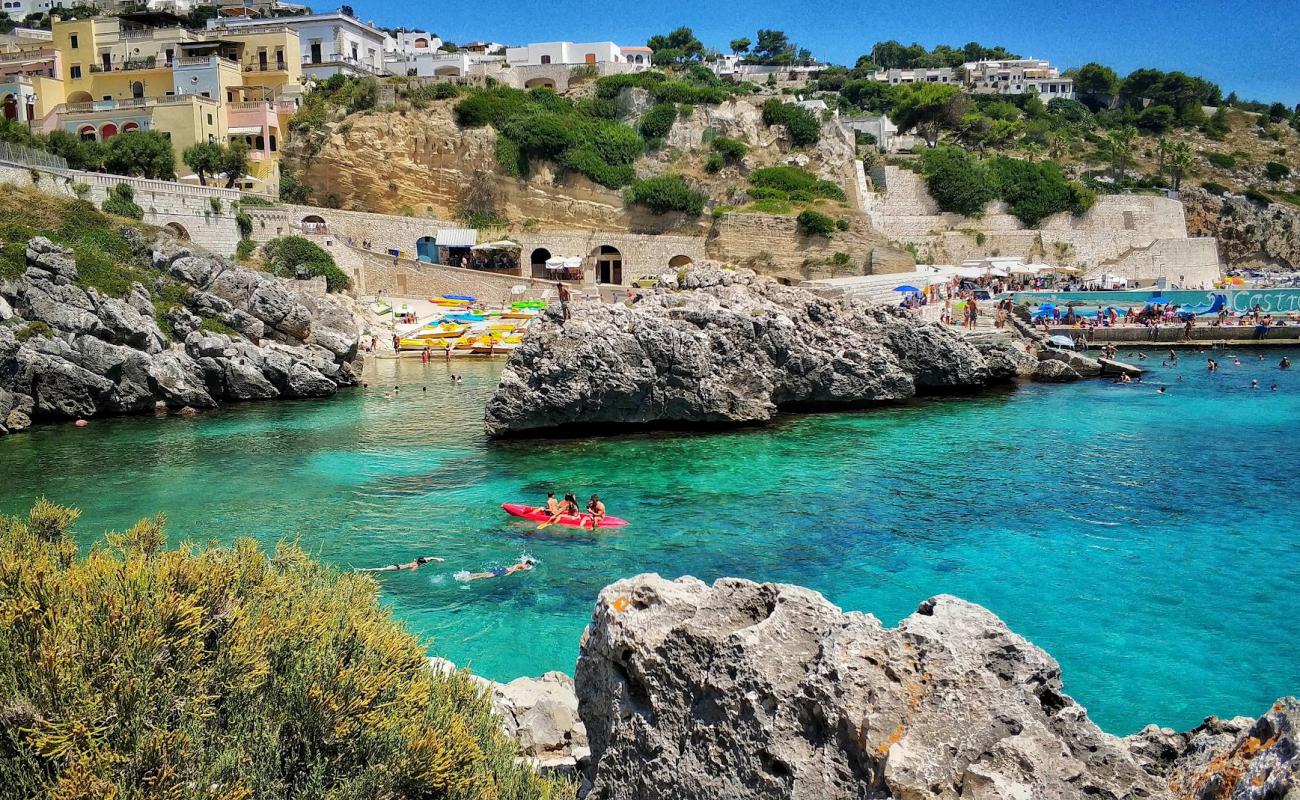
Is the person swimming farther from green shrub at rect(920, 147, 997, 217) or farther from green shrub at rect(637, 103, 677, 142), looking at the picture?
green shrub at rect(920, 147, 997, 217)

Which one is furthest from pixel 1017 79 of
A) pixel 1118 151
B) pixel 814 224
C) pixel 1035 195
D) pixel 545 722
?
pixel 545 722

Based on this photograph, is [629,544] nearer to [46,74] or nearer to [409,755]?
[409,755]

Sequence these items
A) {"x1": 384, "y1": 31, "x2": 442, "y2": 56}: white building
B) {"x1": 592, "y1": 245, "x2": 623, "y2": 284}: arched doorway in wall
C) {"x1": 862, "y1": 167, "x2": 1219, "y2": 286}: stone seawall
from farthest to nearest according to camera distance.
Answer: {"x1": 384, "y1": 31, "x2": 442, "y2": 56}: white building, {"x1": 862, "y1": 167, "x2": 1219, "y2": 286}: stone seawall, {"x1": 592, "y1": 245, "x2": 623, "y2": 284}: arched doorway in wall

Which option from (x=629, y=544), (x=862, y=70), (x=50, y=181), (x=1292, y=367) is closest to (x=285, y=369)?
(x=50, y=181)

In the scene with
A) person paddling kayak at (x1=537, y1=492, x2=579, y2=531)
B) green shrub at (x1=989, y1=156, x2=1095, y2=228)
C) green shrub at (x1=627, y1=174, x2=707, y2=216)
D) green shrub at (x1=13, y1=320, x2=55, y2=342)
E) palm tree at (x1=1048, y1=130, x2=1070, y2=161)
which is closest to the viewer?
person paddling kayak at (x1=537, y1=492, x2=579, y2=531)

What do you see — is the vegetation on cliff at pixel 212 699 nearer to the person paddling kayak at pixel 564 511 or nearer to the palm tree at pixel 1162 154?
the person paddling kayak at pixel 564 511

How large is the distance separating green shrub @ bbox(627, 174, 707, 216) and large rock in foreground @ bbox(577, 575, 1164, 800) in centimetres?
4781

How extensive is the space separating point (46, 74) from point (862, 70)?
74429 millimetres

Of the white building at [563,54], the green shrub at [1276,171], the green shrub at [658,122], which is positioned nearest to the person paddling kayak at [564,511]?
the green shrub at [658,122]

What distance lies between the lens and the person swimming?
543 inches

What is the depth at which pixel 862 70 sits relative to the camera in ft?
323

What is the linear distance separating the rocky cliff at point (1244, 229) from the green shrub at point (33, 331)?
64.5 metres

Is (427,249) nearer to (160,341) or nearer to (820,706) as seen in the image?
(160,341)

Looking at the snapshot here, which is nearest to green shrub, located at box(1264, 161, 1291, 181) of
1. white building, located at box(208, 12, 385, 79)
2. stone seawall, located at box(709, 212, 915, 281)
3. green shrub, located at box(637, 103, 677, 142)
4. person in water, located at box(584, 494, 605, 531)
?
stone seawall, located at box(709, 212, 915, 281)
